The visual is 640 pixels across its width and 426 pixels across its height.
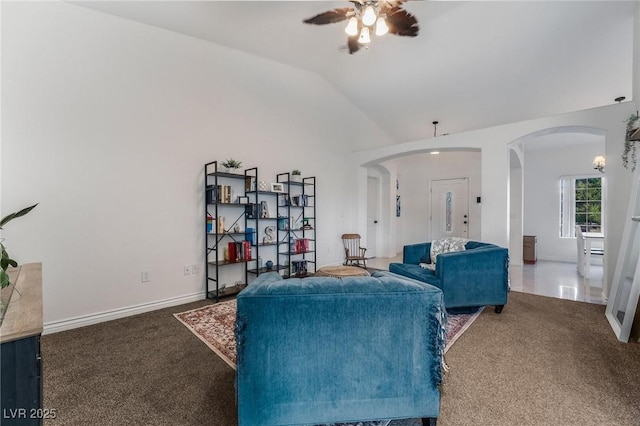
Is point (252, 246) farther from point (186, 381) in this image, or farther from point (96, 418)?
point (96, 418)

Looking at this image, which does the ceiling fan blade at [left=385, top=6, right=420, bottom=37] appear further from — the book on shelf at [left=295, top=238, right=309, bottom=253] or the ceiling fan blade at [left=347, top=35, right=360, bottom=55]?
the book on shelf at [left=295, top=238, right=309, bottom=253]

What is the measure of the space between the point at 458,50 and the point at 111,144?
15.9ft

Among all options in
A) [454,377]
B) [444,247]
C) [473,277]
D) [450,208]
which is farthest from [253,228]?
[450,208]

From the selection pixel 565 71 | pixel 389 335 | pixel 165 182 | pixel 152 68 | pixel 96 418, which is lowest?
pixel 96 418

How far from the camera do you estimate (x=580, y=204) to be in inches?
262

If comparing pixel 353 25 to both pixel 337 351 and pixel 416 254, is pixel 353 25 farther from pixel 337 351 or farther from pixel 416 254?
pixel 416 254

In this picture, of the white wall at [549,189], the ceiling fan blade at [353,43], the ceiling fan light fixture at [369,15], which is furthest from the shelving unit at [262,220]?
the white wall at [549,189]

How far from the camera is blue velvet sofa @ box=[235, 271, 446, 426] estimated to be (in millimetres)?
1301

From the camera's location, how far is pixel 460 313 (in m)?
3.20

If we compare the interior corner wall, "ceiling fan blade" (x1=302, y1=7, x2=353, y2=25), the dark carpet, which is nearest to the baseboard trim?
the dark carpet

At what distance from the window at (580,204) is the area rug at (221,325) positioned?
211 inches

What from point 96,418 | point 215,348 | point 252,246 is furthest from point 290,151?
point 96,418

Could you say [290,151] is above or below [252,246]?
above

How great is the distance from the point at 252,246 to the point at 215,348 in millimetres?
1996
